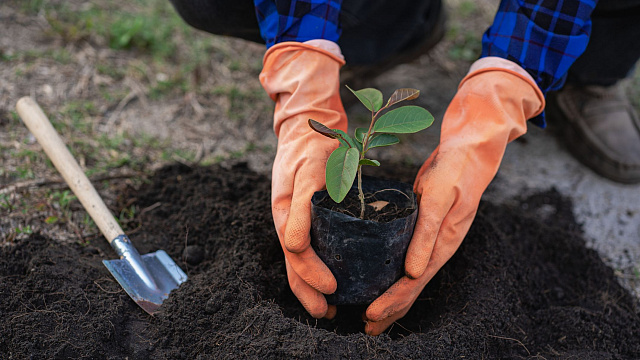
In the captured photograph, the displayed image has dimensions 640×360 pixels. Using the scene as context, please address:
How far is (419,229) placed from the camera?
1.39m

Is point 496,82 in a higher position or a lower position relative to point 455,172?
higher

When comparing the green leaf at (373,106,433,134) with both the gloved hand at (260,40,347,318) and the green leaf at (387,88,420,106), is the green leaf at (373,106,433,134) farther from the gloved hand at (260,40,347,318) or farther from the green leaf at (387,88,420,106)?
the gloved hand at (260,40,347,318)

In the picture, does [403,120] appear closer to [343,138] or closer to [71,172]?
[343,138]

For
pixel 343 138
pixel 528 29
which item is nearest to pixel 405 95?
pixel 343 138

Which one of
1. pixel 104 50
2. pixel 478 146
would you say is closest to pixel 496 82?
pixel 478 146

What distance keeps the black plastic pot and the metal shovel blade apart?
0.53 meters

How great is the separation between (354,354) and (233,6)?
1502mm

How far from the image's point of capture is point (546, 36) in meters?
1.59

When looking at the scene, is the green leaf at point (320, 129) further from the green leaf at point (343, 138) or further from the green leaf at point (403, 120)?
the green leaf at point (403, 120)

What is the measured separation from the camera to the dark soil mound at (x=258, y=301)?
1292mm

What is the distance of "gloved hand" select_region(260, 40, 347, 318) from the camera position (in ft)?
4.46

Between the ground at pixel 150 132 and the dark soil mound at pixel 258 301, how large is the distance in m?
0.02

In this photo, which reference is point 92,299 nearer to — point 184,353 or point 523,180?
point 184,353

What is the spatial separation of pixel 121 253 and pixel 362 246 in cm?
82
